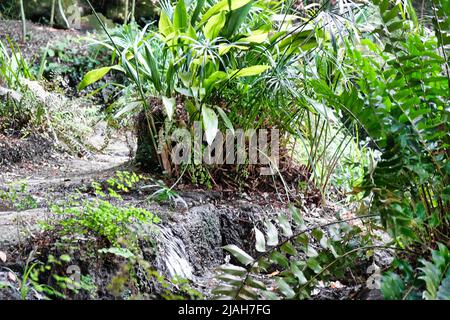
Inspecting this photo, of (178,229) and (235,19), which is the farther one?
(235,19)

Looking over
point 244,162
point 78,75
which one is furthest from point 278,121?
point 78,75

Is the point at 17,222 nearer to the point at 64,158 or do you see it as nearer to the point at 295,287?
the point at 295,287

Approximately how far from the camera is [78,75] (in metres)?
8.37

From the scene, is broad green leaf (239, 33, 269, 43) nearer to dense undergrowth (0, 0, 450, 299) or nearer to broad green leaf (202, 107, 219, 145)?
dense undergrowth (0, 0, 450, 299)

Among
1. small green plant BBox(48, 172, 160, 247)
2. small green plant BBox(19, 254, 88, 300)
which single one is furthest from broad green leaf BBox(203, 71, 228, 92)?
small green plant BBox(19, 254, 88, 300)

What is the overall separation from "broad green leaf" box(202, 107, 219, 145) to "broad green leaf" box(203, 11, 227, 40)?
0.45 metres

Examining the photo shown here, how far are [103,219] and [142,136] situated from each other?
4.57ft

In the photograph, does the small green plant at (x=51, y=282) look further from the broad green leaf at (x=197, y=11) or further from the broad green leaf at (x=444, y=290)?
the broad green leaf at (x=197, y=11)

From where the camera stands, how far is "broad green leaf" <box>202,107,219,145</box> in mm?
3131

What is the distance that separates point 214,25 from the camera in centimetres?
344

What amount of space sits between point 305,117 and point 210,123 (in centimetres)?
97

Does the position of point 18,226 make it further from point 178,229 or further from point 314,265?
point 314,265

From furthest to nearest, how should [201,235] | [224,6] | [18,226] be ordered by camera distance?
[224,6], [201,235], [18,226]

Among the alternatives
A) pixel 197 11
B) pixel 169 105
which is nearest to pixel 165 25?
Answer: pixel 197 11
